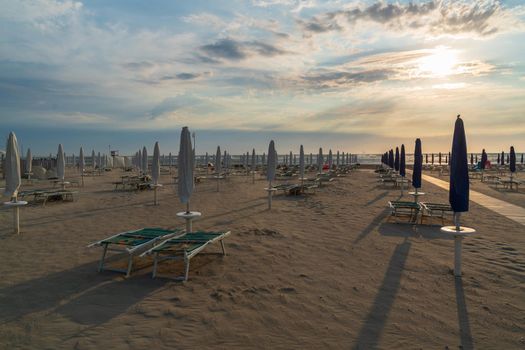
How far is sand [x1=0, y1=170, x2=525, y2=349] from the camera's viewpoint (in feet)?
11.0

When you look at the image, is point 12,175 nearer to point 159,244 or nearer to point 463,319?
point 159,244

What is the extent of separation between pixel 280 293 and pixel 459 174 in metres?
2.91

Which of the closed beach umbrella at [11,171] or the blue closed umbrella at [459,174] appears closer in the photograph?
the blue closed umbrella at [459,174]

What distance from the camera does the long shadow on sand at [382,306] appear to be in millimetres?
3311

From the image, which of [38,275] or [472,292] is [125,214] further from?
[472,292]

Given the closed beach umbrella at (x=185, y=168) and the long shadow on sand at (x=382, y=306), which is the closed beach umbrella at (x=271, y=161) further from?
the long shadow on sand at (x=382, y=306)

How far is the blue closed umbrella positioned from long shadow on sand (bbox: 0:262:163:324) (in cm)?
413

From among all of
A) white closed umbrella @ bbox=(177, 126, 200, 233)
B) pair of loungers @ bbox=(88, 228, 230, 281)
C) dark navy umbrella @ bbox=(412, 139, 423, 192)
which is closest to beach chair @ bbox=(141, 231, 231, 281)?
pair of loungers @ bbox=(88, 228, 230, 281)

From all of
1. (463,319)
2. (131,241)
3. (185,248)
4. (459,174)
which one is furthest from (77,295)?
(459,174)

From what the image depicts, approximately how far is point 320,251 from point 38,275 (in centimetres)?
423

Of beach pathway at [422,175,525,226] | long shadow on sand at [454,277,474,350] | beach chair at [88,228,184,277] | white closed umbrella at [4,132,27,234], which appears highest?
white closed umbrella at [4,132,27,234]

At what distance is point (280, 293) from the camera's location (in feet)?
14.3

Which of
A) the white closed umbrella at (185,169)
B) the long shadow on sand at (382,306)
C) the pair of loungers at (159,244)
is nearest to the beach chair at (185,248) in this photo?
the pair of loungers at (159,244)

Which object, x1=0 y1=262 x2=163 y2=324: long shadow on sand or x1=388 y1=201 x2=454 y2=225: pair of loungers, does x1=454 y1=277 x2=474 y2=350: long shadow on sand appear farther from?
x1=388 y1=201 x2=454 y2=225: pair of loungers
